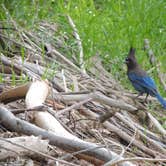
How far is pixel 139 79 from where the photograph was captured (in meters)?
6.22

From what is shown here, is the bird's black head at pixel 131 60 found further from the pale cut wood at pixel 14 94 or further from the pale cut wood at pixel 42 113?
the pale cut wood at pixel 14 94

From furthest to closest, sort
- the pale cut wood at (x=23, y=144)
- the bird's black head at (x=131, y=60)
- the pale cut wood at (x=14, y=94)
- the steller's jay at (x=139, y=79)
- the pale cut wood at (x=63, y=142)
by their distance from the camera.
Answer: the bird's black head at (x=131, y=60), the steller's jay at (x=139, y=79), the pale cut wood at (x=14, y=94), the pale cut wood at (x=63, y=142), the pale cut wood at (x=23, y=144)

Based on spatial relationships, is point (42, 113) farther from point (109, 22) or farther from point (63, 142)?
point (109, 22)

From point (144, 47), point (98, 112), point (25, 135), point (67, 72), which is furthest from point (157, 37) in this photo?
point (25, 135)

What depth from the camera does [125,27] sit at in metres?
7.18

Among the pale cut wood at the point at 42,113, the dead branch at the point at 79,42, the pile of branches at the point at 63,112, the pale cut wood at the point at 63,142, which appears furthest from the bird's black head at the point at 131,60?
the pale cut wood at the point at 63,142

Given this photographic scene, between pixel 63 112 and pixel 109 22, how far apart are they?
10.9ft

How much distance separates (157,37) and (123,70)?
73 centimetres

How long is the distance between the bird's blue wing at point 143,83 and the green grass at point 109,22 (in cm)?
18

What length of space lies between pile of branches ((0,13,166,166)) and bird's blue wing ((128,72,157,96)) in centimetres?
13

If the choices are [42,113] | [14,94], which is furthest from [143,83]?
[42,113]

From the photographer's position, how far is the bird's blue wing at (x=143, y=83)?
19.4 feet

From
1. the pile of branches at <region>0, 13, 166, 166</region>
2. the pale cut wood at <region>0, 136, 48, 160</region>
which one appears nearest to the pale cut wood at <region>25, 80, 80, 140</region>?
the pile of branches at <region>0, 13, 166, 166</region>

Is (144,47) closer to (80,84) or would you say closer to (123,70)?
(123,70)
